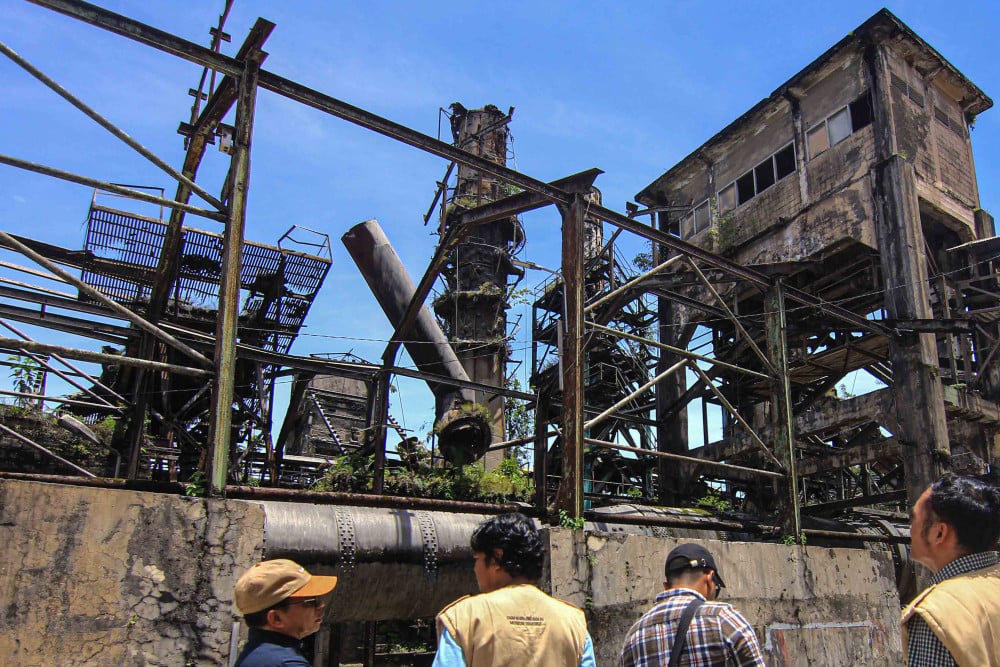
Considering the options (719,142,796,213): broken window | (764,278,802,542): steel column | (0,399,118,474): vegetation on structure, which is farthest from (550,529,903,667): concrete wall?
(719,142,796,213): broken window

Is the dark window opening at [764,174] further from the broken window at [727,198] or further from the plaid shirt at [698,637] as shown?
the plaid shirt at [698,637]

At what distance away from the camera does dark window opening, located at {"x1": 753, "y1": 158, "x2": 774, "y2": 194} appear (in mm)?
17984

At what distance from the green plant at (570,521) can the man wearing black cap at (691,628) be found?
3.71 metres

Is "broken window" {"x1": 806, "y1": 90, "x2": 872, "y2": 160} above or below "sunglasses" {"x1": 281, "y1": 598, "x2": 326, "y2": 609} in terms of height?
above

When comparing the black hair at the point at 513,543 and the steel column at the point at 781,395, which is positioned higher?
the steel column at the point at 781,395

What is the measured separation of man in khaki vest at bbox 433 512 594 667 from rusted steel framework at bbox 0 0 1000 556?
322cm

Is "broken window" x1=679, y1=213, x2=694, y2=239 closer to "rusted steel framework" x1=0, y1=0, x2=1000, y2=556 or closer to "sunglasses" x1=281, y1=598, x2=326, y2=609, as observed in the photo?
"rusted steel framework" x1=0, y1=0, x2=1000, y2=556

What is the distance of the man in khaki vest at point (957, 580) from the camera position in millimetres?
2334

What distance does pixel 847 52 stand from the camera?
16328 millimetres

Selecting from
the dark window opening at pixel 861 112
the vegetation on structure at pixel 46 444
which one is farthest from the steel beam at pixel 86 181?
the dark window opening at pixel 861 112

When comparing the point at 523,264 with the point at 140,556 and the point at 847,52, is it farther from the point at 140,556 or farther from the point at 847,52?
the point at 140,556

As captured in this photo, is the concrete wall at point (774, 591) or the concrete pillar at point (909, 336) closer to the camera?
the concrete wall at point (774, 591)

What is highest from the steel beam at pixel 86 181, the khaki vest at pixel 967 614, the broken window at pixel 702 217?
the broken window at pixel 702 217

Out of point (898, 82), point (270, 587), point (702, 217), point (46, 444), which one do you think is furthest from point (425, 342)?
point (898, 82)
